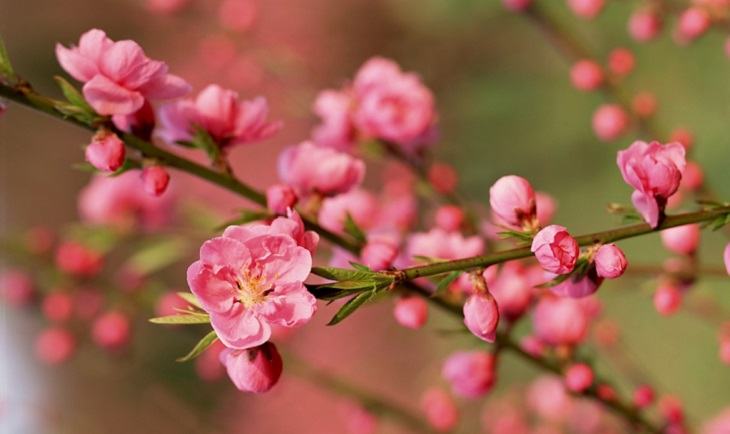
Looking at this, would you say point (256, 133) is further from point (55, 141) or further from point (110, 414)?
point (55, 141)

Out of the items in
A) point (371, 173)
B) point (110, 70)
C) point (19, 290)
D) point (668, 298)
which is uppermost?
point (668, 298)

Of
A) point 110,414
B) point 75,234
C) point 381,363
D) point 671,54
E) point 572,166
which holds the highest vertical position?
point 671,54

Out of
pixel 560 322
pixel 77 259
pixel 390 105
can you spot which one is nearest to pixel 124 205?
pixel 77 259

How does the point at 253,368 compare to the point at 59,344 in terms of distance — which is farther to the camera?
the point at 59,344

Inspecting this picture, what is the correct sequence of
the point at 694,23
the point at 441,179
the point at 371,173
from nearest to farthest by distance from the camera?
1. the point at 694,23
2. the point at 441,179
3. the point at 371,173

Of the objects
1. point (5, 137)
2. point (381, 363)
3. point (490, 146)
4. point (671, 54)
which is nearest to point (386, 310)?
point (381, 363)

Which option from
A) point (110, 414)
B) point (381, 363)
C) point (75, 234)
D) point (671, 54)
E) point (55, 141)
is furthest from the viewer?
point (55, 141)

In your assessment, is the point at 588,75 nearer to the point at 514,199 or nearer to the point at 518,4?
the point at 518,4
